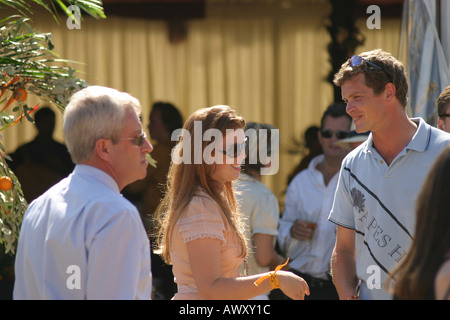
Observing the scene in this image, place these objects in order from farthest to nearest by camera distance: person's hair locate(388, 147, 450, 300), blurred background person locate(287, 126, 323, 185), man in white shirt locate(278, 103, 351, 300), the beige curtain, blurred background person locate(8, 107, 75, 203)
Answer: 1. the beige curtain
2. blurred background person locate(287, 126, 323, 185)
3. blurred background person locate(8, 107, 75, 203)
4. man in white shirt locate(278, 103, 351, 300)
5. person's hair locate(388, 147, 450, 300)

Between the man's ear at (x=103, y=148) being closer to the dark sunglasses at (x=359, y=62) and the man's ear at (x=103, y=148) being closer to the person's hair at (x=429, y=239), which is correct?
the person's hair at (x=429, y=239)

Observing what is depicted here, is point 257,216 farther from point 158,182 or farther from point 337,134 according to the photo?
point 158,182

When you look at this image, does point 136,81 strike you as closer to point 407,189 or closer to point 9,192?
point 9,192

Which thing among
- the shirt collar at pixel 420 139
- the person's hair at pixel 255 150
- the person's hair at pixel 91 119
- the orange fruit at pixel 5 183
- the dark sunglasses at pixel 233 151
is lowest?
the person's hair at pixel 255 150

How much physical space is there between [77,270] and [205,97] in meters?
4.32

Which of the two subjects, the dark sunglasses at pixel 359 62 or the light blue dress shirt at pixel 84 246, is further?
the dark sunglasses at pixel 359 62

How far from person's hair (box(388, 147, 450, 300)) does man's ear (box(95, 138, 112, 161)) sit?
876 millimetres

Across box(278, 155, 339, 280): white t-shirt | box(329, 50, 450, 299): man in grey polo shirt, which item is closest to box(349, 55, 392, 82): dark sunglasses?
box(329, 50, 450, 299): man in grey polo shirt

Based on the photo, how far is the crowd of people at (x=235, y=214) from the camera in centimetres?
179

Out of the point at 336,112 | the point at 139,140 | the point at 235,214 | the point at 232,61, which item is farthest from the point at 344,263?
the point at 232,61

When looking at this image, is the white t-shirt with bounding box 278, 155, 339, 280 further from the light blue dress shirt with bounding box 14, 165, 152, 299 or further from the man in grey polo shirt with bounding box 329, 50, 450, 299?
the light blue dress shirt with bounding box 14, 165, 152, 299

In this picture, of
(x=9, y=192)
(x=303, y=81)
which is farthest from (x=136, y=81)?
(x=9, y=192)

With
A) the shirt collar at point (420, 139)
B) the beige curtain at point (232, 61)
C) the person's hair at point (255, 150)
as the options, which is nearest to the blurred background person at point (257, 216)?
the person's hair at point (255, 150)

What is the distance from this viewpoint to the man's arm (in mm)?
2849
